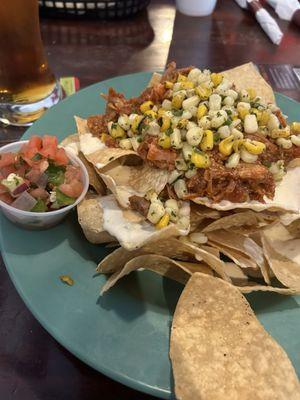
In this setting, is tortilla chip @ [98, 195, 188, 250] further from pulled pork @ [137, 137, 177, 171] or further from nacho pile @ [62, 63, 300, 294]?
pulled pork @ [137, 137, 177, 171]

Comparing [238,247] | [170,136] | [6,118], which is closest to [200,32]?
[6,118]

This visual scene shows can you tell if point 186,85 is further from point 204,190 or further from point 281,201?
point 281,201

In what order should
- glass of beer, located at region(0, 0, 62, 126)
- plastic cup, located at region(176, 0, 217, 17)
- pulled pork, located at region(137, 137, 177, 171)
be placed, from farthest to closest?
1. plastic cup, located at region(176, 0, 217, 17)
2. glass of beer, located at region(0, 0, 62, 126)
3. pulled pork, located at region(137, 137, 177, 171)

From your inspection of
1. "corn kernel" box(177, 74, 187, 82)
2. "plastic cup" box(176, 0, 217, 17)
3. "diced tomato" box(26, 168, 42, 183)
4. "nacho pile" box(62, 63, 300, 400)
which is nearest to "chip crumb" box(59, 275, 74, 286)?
"nacho pile" box(62, 63, 300, 400)

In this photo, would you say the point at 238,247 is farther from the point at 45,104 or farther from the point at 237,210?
the point at 45,104

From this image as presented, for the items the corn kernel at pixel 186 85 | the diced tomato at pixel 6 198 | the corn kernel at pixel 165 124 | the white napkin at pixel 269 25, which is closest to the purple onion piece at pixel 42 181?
the diced tomato at pixel 6 198

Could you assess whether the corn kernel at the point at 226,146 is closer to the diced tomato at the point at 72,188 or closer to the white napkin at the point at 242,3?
the diced tomato at the point at 72,188

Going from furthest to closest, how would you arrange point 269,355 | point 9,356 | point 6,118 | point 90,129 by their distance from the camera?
point 6,118, point 90,129, point 9,356, point 269,355
